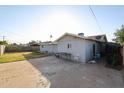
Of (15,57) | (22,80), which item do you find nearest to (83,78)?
(22,80)

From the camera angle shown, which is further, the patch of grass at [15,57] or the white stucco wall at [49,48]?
the white stucco wall at [49,48]

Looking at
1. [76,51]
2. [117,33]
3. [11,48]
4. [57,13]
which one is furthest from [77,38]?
[11,48]

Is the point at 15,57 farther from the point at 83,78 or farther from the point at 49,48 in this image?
the point at 83,78

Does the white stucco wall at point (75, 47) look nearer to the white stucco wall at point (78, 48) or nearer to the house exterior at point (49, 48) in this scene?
the white stucco wall at point (78, 48)

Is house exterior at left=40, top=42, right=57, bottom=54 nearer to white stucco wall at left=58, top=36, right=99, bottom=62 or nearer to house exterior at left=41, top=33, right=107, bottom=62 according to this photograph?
house exterior at left=41, top=33, right=107, bottom=62

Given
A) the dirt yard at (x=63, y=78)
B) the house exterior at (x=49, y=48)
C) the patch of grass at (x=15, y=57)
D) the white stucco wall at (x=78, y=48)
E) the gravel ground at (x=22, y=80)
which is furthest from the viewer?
the house exterior at (x=49, y=48)

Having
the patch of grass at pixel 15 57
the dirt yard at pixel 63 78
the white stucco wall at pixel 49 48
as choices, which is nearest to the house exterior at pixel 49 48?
the white stucco wall at pixel 49 48

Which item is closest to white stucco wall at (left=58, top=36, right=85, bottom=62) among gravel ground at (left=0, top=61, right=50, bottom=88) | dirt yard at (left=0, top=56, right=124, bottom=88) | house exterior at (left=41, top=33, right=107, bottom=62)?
house exterior at (left=41, top=33, right=107, bottom=62)

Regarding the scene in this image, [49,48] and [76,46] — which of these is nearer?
[76,46]

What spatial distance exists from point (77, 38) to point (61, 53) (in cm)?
306

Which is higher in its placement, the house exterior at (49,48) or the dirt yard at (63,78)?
the house exterior at (49,48)

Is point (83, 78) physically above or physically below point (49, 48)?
below

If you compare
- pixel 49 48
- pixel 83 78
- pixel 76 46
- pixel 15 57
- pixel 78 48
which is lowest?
pixel 83 78
